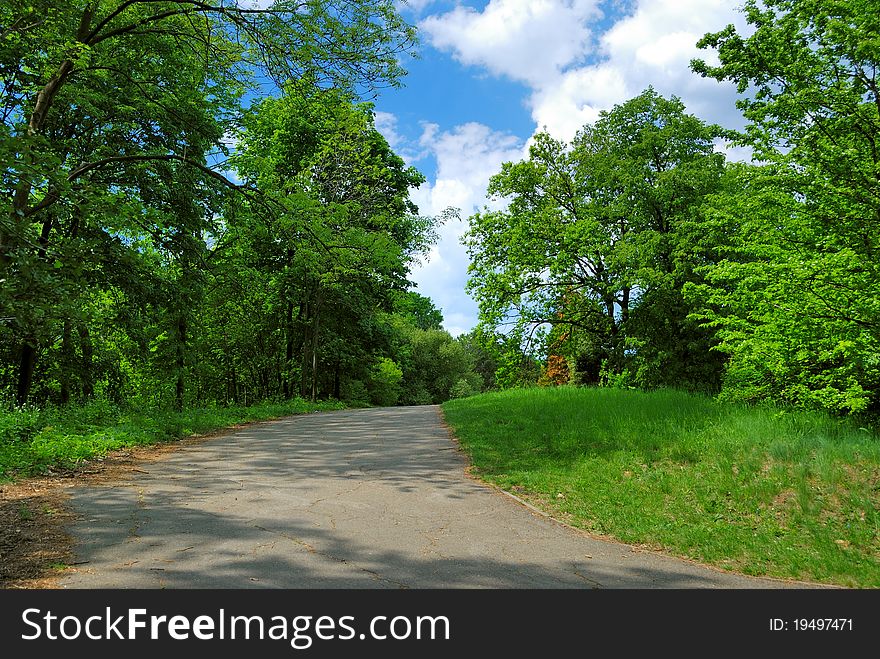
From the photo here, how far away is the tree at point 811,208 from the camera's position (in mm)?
7223

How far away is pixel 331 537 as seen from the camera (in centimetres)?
496

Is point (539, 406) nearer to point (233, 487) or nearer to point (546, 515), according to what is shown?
point (546, 515)

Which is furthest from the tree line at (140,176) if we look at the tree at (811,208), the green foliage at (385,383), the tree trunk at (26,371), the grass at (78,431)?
the green foliage at (385,383)

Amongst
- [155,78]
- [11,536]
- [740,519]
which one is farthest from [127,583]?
[155,78]

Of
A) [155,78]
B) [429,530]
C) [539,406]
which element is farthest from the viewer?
[539,406]

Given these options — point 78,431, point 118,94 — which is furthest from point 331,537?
point 118,94

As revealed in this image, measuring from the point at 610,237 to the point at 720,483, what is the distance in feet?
50.8

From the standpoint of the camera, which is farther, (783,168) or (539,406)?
(539,406)

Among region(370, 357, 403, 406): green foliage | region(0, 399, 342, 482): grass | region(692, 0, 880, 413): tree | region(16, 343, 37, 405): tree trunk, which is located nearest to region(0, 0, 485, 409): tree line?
region(16, 343, 37, 405): tree trunk

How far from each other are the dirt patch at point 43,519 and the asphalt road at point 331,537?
0.15 m

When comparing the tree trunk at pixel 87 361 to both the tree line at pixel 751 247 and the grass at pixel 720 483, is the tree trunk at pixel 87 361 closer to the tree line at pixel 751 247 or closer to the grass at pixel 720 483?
the grass at pixel 720 483

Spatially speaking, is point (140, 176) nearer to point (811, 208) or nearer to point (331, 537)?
point (331, 537)

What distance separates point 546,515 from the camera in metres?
6.24
